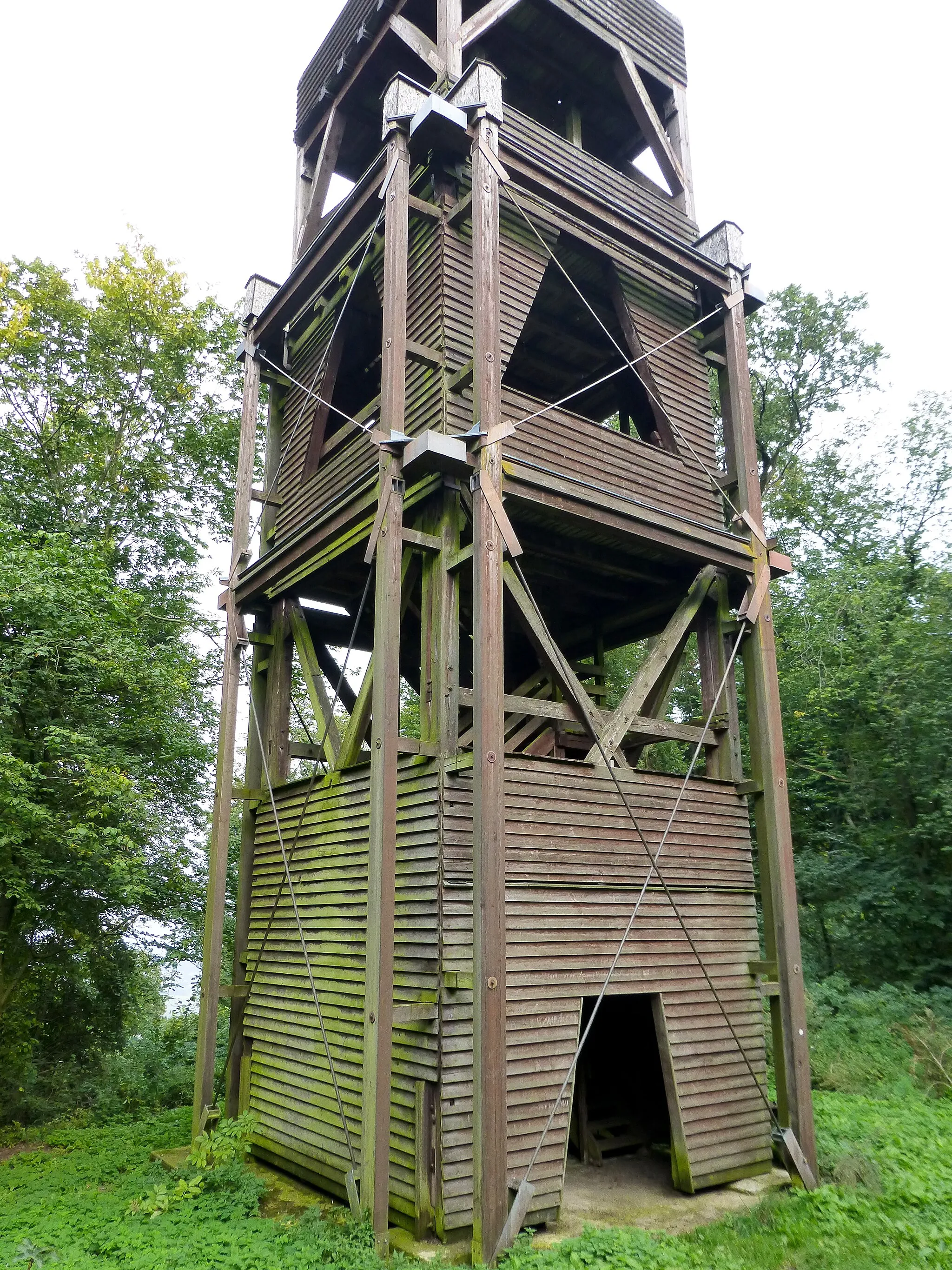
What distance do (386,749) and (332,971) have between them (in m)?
2.40

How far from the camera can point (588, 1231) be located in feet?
18.7

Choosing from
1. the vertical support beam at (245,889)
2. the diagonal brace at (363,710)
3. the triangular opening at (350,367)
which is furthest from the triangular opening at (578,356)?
the vertical support beam at (245,889)

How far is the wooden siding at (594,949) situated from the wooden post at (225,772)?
3067 mm

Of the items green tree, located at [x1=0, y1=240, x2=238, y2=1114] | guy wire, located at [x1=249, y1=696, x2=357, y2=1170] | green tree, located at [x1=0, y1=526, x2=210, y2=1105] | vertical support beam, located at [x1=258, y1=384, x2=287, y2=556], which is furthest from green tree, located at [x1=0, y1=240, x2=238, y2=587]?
guy wire, located at [x1=249, y1=696, x2=357, y2=1170]

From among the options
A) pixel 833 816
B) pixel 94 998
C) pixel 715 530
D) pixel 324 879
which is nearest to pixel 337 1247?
pixel 324 879

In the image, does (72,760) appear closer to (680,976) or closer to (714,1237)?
(680,976)

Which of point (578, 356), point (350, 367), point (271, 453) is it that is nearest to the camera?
point (271, 453)

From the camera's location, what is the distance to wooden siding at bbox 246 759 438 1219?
20.3 feet

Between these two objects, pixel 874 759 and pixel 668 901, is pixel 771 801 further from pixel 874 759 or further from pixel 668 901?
pixel 874 759

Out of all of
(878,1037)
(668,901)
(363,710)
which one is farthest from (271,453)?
(878,1037)

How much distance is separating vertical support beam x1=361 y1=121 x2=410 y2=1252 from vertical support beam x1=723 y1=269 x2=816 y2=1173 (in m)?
3.46

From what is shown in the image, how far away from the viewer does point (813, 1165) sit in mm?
7145

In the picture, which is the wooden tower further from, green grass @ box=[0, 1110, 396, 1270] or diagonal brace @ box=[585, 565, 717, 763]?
green grass @ box=[0, 1110, 396, 1270]

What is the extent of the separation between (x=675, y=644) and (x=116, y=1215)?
21.2 feet
